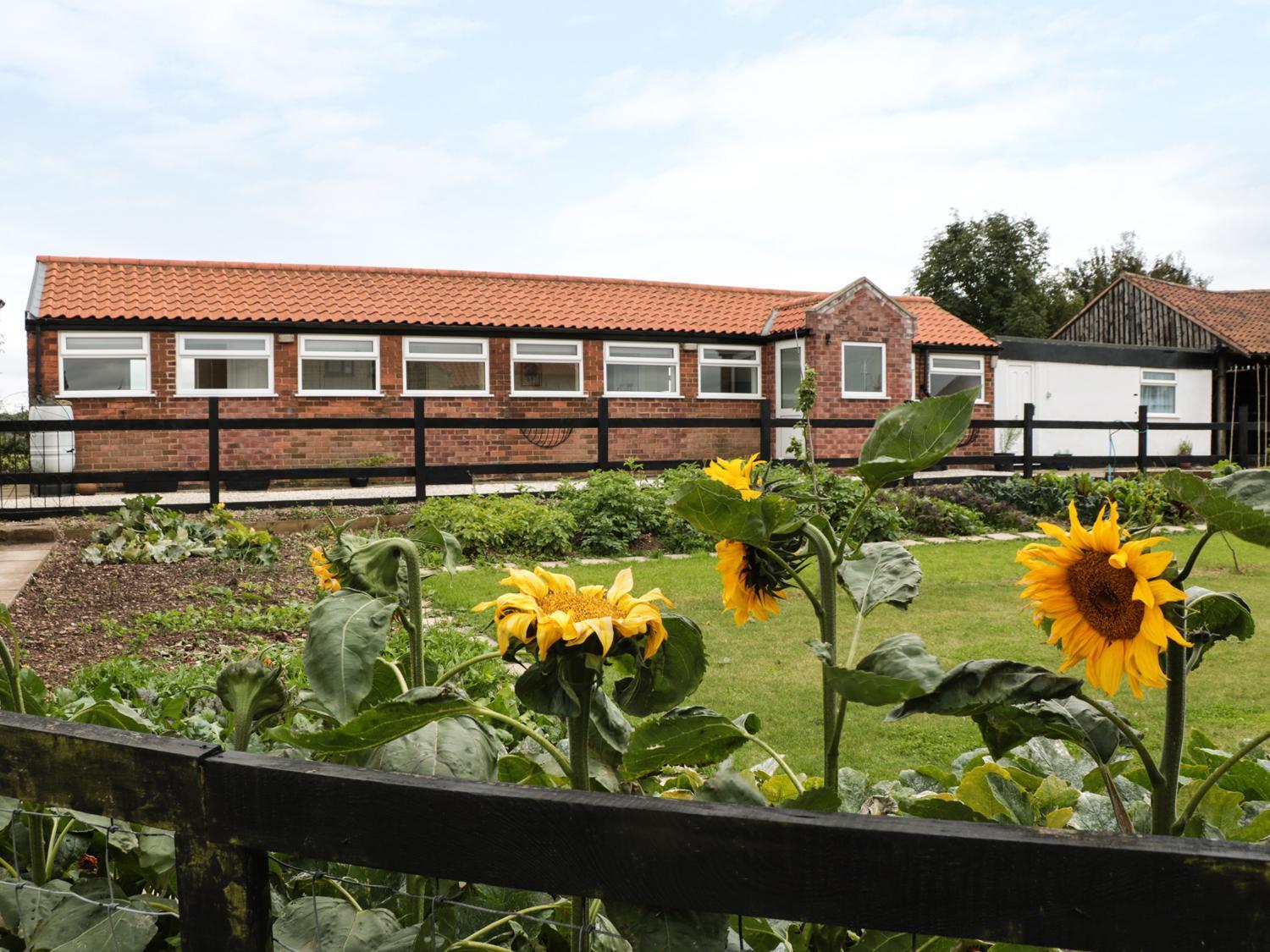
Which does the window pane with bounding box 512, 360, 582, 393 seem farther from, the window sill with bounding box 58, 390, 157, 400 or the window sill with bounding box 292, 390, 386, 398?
the window sill with bounding box 58, 390, 157, 400

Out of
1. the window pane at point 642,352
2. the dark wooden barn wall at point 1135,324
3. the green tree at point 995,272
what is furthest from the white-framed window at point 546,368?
the green tree at point 995,272

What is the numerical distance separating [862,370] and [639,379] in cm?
413

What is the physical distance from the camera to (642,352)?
717 inches

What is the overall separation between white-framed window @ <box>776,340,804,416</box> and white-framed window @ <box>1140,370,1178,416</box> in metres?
9.34

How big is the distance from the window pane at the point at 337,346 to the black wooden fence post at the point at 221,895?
16.1 metres

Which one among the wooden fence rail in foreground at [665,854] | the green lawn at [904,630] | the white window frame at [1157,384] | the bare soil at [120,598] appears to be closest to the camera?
the wooden fence rail in foreground at [665,854]

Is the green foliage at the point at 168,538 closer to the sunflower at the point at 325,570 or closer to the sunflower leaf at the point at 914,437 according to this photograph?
the sunflower at the point at 325,570

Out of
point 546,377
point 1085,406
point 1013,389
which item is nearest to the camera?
point 546,377

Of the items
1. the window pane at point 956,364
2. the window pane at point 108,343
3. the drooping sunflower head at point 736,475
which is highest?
the window pane at point 108,343

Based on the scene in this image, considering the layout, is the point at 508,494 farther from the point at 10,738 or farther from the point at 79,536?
the point at 10,738

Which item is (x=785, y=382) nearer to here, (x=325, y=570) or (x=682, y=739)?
(x=325, y=570)

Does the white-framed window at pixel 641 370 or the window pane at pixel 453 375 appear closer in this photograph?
the window pane at pixel 453 375

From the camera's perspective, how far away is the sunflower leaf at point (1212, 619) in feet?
3.38

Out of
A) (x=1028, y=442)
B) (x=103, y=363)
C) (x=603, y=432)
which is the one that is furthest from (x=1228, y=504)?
(x=103, y=363)
